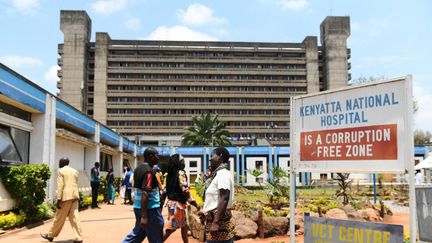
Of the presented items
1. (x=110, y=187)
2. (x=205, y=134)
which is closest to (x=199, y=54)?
(x=205, y=134)

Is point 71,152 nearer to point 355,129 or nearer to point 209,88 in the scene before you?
point 355,129

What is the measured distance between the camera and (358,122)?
4.60 meters

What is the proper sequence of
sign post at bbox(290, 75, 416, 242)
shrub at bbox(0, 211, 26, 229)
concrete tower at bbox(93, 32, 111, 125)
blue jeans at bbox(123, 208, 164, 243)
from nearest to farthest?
1. sign post at bbox(290, 75, 416, 242)
2. blue jeans at bbox(123, 208, 164, 243)
3. shrub at bbox(0, 211, 26, 229)
4. concrete tower at bbox(93, 32, 111, 125)

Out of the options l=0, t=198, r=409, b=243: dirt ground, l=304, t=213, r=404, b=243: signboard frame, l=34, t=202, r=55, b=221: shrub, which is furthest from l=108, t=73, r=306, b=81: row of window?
l=304, t=213, r=404, b=243: signboard frame

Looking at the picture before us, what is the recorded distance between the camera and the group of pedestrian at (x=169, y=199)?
5.27m

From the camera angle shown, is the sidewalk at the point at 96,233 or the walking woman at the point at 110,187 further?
the walking woman at the point at 110,187

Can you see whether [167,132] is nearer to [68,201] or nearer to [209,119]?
[209,119]

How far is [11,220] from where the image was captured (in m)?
11.1

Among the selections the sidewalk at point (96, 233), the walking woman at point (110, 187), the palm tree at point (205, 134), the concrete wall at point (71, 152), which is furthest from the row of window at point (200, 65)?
the sidewalk at point (96, 233)

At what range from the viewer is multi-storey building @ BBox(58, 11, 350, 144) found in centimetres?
8594

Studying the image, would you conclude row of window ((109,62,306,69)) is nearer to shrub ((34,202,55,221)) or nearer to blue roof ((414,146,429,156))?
blue roof ((414,146,429,156))

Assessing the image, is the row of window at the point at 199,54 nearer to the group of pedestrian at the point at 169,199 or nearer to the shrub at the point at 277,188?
the shrub at the point at 277,188

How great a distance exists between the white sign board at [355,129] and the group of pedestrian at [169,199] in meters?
0.90

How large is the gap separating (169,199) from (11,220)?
5200 mm
